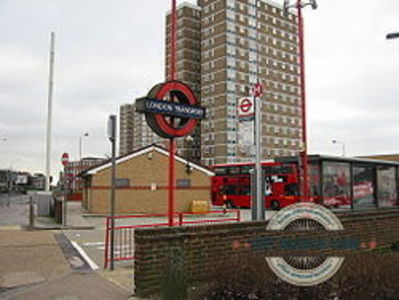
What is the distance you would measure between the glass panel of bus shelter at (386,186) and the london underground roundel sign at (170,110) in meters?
15.6

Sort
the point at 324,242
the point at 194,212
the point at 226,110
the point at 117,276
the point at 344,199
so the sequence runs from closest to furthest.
Answer: the point at 324,242 → the point at 117,276 → the point at 344,199 → the point at 194,212 → the point at 226,110

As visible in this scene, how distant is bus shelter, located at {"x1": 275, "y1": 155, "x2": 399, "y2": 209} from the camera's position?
1942 centimetres

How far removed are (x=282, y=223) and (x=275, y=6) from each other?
99.0 metres

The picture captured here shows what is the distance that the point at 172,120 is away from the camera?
8672 mm

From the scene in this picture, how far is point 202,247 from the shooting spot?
24.8ft

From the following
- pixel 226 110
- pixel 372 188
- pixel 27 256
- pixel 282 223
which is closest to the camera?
pixel 282 223

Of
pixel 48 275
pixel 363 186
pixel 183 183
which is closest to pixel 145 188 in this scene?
pixel 183 183

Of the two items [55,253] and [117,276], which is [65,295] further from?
[55,253]

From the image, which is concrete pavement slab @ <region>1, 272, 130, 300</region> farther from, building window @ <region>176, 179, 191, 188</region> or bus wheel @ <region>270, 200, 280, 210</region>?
bus wheel @ <region>270, 200, 280, 210</region>

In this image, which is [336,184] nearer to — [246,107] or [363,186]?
[363,186]

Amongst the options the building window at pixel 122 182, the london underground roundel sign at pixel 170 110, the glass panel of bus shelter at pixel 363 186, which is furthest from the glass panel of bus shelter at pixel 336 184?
the building window at pixel 122 182

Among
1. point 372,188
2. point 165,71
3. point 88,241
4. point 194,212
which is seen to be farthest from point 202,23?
point 88,241

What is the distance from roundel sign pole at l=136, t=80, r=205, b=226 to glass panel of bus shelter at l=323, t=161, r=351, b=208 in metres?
12.1

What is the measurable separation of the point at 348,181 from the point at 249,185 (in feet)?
50.9
